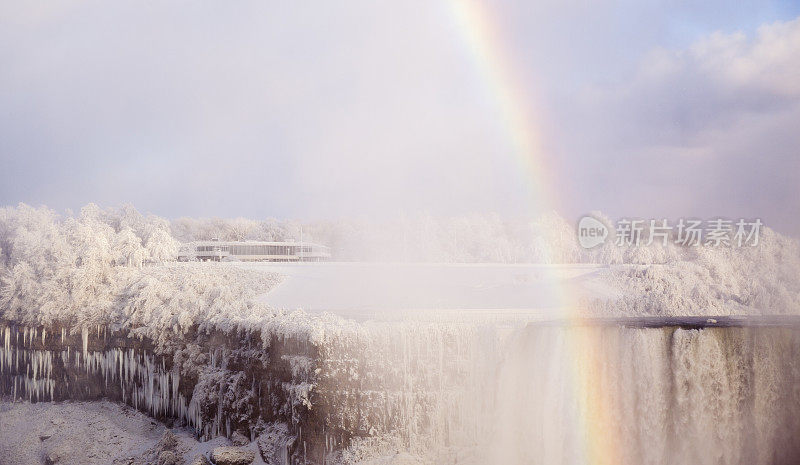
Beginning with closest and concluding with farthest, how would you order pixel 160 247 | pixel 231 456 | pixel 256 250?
pixel 231 456 < pixel 160 247 < pixel 256 250

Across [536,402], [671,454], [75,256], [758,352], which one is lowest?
[671,454]

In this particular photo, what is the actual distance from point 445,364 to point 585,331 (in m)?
5.96

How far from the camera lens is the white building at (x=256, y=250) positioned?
66.1 m

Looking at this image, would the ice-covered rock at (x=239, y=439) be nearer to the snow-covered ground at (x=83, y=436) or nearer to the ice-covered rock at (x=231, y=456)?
the snow-covered ground at (x=83, y=436)

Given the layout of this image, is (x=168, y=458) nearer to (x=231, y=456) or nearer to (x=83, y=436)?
(x=231, y=456)

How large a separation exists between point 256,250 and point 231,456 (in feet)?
143

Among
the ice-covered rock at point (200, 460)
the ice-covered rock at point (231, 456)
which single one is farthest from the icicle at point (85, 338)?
the ice-covered rock at point (231, 456)

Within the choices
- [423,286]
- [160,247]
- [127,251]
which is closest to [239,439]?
[423,286]

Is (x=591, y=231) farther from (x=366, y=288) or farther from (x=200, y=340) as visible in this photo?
(x=200, y=340)

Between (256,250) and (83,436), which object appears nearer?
(83,436)

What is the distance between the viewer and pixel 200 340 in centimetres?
3225

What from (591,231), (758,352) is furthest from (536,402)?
(591,231)

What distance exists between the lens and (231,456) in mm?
27219

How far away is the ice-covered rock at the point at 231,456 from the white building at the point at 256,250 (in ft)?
127
